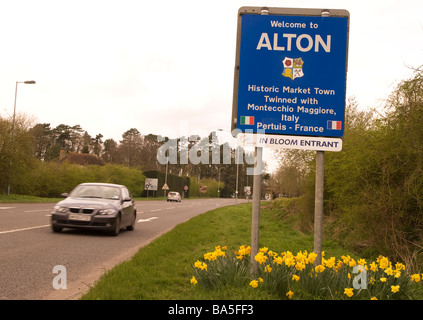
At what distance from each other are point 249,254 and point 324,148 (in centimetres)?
162

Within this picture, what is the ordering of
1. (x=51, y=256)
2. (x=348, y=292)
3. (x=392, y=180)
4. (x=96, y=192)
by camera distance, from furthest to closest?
(x=96, y=192)
(x=392, y=180)
(x=51, y=256)
(x=348, y=292)

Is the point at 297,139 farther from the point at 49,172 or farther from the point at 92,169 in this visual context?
the point at 92,169

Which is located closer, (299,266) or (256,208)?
(299,266)

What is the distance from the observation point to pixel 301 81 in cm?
507

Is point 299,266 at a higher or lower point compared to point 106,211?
higher

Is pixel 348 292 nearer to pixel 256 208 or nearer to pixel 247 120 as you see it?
pixel 256 208

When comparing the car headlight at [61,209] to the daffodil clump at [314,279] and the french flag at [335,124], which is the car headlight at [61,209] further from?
the french flag at [335,124]

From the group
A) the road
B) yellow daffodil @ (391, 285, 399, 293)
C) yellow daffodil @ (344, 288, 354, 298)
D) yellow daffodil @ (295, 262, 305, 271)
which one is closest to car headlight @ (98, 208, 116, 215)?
the road

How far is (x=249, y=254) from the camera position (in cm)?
538

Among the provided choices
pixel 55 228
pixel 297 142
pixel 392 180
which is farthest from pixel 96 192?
pixel 297 142

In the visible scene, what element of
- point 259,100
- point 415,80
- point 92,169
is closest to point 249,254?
point 259,100

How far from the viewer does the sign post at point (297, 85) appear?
507 cm

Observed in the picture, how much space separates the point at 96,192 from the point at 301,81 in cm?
947
